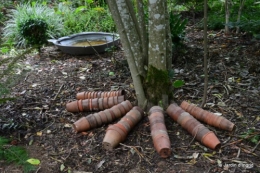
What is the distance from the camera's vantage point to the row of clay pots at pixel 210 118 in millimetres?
1930

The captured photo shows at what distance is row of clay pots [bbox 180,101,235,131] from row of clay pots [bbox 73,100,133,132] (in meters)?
0.47

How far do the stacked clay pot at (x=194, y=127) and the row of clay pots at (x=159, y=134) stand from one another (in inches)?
4.1

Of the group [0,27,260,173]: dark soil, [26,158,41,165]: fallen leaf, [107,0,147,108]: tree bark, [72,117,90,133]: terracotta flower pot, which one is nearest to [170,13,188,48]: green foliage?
[0,27,260,173]: dark soil

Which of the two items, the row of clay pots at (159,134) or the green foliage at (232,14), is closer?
the row of clay pots at (159,134)

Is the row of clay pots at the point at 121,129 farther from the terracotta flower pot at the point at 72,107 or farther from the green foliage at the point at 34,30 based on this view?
the green foliage at the point at 34,30

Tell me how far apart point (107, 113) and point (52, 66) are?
1.78 m

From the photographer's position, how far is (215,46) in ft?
11.6

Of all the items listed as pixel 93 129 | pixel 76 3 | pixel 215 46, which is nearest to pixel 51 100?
pixel 93 129

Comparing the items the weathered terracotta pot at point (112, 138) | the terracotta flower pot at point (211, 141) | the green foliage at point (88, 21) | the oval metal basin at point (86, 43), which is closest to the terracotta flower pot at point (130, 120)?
the weathered terracotta pot at point (112, 138)

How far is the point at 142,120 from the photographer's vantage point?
215cm

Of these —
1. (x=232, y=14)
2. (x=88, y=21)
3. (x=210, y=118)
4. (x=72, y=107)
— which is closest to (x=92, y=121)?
(x=72, y=107)

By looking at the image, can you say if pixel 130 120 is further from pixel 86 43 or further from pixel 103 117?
pixel 86 43

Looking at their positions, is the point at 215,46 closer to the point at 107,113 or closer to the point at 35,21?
the point at 107,113

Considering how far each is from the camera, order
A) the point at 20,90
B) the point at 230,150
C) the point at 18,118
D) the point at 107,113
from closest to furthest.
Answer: the point at 230,150 → the point at 107,113 → the point at 18,118 → the point at 20,90
